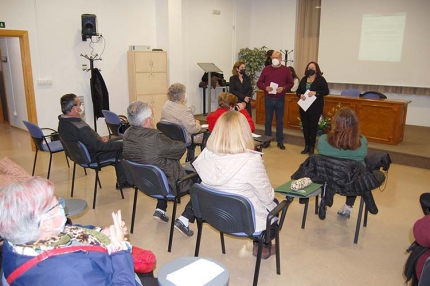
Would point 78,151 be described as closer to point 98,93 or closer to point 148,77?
point 98,93

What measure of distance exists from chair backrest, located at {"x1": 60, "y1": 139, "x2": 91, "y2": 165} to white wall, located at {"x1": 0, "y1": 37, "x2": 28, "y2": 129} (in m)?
4.16

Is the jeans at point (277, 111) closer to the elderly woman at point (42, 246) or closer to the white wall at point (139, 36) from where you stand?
the white wall at point (139, 36)

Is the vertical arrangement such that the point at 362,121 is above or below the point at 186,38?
below

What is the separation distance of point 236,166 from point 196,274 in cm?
89

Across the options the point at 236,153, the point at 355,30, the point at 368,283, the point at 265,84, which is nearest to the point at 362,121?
the point at 265,84

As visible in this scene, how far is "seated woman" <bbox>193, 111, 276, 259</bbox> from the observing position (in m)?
2.34

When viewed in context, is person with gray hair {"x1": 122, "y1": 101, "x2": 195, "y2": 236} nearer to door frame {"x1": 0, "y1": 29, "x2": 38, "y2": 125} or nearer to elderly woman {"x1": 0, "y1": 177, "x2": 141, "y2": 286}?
elderly woman {"x1": 0, "y1": 177, "x2": 141, "y2": 286}

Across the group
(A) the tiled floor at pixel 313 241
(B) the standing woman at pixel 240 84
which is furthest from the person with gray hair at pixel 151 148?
(B) the standing woman at pixel 240 84

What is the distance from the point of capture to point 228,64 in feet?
30.8

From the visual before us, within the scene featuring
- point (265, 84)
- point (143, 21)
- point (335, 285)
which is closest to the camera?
point (335, 285)

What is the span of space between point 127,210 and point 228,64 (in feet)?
20.8

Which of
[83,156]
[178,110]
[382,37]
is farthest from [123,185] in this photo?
[382,37]

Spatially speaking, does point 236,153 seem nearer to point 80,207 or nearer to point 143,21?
point 80,207

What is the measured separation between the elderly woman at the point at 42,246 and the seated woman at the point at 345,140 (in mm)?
2205
